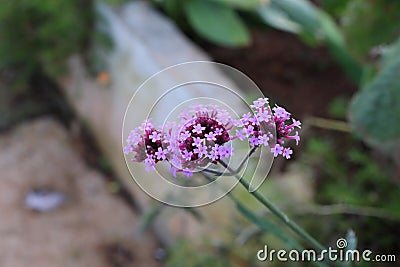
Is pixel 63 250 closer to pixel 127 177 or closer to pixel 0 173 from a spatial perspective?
pixel 127 177

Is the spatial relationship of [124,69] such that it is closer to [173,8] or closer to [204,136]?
[173,8]

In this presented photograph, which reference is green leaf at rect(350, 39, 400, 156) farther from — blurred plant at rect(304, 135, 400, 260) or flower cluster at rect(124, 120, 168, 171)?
flower cluster at rect(124, 120, 168, 171)

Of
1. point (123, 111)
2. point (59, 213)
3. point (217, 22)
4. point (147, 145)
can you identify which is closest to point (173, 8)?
point (217, 22)

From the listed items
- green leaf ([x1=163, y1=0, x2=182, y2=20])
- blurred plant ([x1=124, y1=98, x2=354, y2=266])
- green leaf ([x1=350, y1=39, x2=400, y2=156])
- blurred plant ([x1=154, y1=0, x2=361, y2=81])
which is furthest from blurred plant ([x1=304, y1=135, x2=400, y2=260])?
blurred plant ([x1=124, y1=98, x2=354, y2=266])

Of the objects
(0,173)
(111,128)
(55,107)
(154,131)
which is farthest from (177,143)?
(55,107)

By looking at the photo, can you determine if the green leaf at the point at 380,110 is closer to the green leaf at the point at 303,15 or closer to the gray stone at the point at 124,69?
the gray stone at the point at 124,69

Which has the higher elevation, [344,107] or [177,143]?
[344,107]
